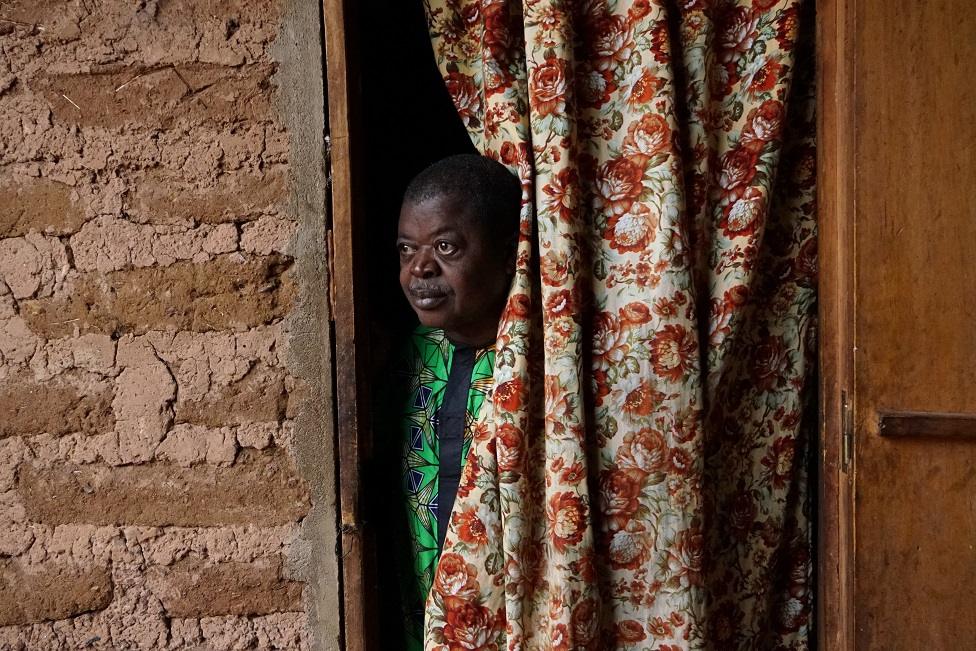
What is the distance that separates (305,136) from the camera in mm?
1479

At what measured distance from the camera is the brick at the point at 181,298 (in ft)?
4.93

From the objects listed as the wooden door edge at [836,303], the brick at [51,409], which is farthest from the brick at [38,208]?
the wooden door edge at [836,303]

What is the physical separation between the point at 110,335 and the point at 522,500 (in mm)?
913

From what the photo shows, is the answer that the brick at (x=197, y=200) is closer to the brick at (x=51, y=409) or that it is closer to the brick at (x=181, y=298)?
the brick at (x=181, y=298)

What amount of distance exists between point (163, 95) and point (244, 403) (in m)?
0.65

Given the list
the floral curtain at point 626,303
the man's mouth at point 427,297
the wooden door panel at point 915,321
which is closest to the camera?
the wooden door panel at point 915,321

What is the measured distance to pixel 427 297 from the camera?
1487mm

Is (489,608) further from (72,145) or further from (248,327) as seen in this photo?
(72,145)

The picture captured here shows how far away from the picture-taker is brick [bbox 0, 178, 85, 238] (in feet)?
5.01

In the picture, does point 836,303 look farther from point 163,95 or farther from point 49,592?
point 49,592

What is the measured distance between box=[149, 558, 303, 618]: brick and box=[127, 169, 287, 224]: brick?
709 millimetres

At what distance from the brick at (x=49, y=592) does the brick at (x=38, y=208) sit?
71cm

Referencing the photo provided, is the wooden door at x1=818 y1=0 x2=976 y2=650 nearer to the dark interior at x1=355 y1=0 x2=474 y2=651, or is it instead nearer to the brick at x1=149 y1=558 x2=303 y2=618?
the dark interior at x1=355 y1=0 x2=474 y2=651

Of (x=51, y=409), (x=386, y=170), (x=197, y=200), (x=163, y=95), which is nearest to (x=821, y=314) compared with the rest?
(x=386, y=170)
